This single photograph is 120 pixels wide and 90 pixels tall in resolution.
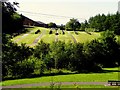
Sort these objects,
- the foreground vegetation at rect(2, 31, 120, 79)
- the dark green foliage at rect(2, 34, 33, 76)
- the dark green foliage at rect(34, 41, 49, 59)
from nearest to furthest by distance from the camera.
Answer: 1. the dark green foliage at rect(2, 34, 33, 76)
2. the foreground vegetation at rect(2, 31, 120, 79)
3. the dark green foliage at rect(34, 41, 49, 59)

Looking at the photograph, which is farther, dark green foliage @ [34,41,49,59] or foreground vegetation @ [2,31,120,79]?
dark green foliage @ [34,41,49,59]

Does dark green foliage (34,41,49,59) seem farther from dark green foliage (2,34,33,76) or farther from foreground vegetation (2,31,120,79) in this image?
dark green foliage (2,34,33,76)

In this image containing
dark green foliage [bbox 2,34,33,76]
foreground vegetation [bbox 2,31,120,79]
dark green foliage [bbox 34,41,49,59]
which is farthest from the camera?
dark green foliage [bbox 34,41,49,59]

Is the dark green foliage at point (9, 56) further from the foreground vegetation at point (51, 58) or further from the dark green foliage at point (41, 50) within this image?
the dark green foliage at point (41, 50)

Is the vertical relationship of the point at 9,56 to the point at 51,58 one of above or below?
above

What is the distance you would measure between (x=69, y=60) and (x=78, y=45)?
4470mm

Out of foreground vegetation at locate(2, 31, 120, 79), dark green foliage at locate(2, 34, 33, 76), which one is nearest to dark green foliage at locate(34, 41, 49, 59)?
foreground vegetation at locate(2, 31, 120, 79)

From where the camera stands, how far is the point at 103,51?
7294 centimetres

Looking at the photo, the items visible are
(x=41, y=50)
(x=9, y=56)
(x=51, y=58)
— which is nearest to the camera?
(x=9, y=56)

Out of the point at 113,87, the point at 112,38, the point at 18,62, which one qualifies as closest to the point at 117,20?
the point at 112,38

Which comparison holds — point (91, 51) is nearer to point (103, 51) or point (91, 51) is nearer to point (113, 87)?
point (103, 51)

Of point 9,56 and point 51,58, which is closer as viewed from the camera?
point 9,56

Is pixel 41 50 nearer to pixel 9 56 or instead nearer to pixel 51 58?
pixel 51 58

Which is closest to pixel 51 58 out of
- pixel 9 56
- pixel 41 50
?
pixel 41 50
